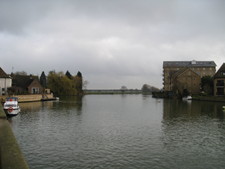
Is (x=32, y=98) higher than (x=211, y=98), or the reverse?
(x=32, y=98)

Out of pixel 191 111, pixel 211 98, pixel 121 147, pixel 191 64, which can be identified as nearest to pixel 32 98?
pixel 191 111

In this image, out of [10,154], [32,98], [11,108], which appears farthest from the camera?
[32,98]

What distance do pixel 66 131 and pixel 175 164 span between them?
13.3 metres

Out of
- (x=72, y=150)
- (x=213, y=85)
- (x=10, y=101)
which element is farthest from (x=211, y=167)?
(x=213, y=85)

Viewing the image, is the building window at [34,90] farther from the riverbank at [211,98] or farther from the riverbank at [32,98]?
the riverbank at [211,98]

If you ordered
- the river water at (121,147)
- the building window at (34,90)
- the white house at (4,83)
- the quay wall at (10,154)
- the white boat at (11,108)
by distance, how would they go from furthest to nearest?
the building window at (34,90), the white house at (4,83), the white boat at (11,108), the river water at (121,147), the quay wall at (10,154)

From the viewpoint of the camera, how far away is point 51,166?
14.8m

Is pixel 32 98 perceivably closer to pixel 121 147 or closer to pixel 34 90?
pixel 34 90

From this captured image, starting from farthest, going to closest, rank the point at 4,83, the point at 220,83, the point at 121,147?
the point at 220,83
the point at 4,83
the point at 121,147

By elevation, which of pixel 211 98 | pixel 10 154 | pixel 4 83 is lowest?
pixel 10 154

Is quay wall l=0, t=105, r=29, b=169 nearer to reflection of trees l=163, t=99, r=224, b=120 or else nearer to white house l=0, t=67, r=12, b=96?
reflection of trees l=163, t=99, r=224, b=120

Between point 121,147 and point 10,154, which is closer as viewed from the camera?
point 10,154

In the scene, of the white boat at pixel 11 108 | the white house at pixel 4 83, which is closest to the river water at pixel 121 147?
the white boat at pixel 11 108

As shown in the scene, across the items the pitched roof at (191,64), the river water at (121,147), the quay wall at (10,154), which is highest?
the pitched roof at (191,64)
